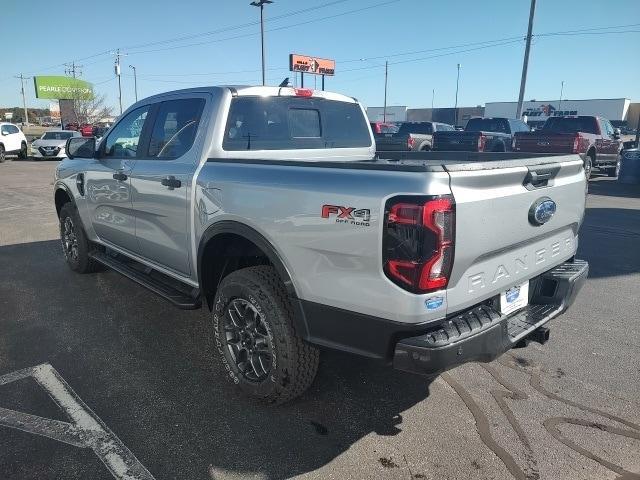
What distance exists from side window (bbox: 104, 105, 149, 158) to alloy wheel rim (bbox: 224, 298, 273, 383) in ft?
6.38

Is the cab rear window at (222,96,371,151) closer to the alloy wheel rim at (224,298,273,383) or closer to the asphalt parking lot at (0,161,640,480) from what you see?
the alloy wheel rim at (224,298,273,383)

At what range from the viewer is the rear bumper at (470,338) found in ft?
7.22

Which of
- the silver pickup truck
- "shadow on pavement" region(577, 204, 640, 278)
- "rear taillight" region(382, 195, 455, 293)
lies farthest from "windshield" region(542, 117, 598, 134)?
"rear taillight" region(382, 195, 455, 293)

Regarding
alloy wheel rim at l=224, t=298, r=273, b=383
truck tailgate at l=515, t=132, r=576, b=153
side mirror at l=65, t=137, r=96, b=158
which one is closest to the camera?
alloy wheel rim at l=224, t=298, r=273, b=383

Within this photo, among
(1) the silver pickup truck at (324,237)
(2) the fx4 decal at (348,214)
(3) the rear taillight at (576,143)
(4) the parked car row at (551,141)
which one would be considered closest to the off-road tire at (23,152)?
(4) the parked car row at (551,141)

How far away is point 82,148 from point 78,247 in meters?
1.26

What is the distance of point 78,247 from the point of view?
543cm

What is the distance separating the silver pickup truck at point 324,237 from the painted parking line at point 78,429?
30.7 inches

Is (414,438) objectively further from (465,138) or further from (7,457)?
(465,138)

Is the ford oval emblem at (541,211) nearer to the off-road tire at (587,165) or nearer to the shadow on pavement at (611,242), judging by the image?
the off-road tire at (587,165)

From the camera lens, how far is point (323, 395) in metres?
3.12

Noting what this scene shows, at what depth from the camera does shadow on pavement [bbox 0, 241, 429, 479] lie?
2.50 metres

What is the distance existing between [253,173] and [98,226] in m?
A: 2.80

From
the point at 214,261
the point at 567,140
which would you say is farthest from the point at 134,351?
the point at 567,140
